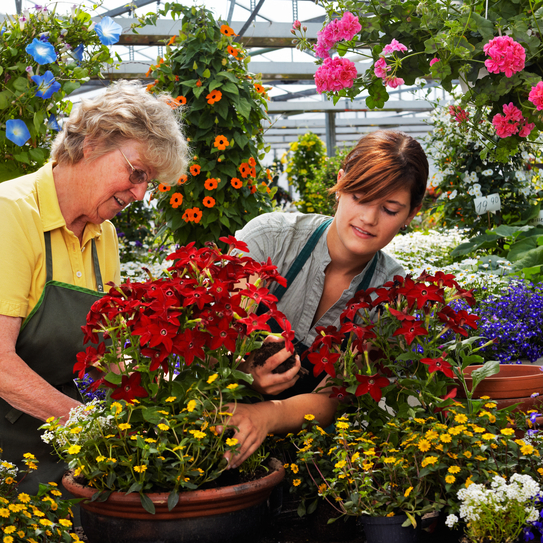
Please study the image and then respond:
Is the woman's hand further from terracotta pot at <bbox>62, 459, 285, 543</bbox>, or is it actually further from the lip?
the lip

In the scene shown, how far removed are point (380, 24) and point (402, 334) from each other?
78 centimetres

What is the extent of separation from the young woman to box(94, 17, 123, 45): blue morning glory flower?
3.52ft

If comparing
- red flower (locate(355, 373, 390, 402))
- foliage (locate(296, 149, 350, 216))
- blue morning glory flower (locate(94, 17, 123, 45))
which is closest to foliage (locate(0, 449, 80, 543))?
red flower (locate(355, 373, 390, 402))

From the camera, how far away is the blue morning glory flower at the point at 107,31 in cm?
211

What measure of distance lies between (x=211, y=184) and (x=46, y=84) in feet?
4.05

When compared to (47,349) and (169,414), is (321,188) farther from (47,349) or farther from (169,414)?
(169,414)

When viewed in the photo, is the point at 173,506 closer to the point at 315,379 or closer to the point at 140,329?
the point at 140,329

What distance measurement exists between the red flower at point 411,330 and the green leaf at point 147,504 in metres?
0.52

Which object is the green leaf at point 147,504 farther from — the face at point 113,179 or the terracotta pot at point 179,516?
the face at point 113,179

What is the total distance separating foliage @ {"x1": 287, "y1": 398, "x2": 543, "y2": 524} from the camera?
0.91 metres

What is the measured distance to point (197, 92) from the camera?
293 cm

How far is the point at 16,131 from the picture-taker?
1955 millimetres

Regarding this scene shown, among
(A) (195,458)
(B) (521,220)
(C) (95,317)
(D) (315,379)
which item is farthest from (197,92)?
(B) (521,220)

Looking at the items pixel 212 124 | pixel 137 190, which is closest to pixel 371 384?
pixel 137 190
